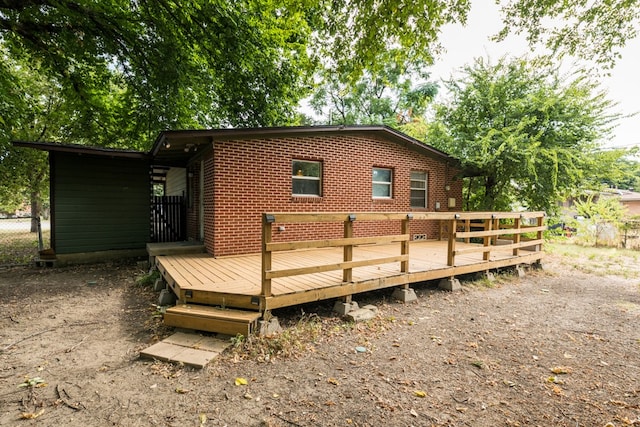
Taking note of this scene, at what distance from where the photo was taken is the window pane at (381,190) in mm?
9773

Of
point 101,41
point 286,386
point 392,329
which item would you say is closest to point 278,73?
point 101,41

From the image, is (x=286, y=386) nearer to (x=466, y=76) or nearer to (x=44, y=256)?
→ (x=44, y=256)

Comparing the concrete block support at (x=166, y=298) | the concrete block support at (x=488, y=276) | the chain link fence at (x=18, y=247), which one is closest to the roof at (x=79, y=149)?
the chain link fence at (x=18, y=247)

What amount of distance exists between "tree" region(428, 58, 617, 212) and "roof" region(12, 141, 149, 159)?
10.4 metres

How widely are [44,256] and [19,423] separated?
7.95 metres

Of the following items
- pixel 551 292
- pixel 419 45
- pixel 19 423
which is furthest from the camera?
pixel 551 292

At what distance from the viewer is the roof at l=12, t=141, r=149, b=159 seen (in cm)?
757

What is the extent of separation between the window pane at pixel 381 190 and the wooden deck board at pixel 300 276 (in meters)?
2.18

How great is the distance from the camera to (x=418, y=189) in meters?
10.7

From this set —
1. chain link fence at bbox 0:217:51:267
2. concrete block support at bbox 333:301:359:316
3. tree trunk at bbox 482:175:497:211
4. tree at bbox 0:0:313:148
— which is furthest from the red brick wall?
chain link fence at bbox 0:217:51:267

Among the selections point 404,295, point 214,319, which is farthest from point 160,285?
point 404,295

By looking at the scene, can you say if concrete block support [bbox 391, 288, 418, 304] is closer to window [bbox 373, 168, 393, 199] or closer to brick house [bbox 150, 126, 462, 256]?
brick house [bbox 150, 126, 462, 256]

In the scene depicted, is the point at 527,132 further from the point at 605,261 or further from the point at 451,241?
the point at 451,241

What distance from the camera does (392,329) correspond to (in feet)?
14.5
